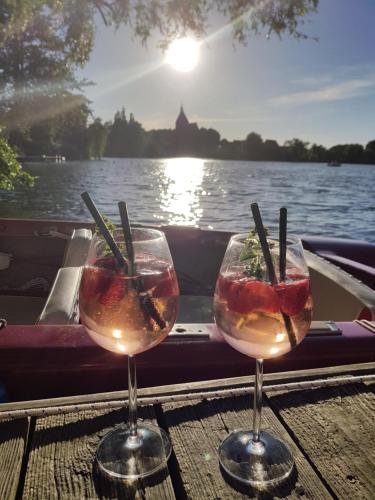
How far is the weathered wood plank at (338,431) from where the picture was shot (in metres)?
1.18

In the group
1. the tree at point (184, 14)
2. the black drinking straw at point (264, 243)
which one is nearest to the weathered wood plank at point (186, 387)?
the black drinking straw at point (264, 243)

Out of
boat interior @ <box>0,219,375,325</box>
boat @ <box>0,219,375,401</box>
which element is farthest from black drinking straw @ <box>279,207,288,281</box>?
boat interior @ <box>0,219,375,325</box>

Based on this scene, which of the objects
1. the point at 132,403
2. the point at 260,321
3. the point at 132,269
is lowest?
the point at 132,403

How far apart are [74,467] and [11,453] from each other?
0.18 meters

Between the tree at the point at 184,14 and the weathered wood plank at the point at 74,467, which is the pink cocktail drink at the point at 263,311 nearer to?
the weathered wood plank at the point at 74,467

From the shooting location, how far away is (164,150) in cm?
15762

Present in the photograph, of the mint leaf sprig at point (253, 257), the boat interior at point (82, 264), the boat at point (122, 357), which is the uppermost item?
the mint leaf sprig at point (253, 257)

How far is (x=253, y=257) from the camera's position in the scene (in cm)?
130

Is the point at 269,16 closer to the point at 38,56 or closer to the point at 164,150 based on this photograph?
the point at 38,56

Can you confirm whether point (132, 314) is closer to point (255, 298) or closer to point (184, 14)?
point (255, 298)

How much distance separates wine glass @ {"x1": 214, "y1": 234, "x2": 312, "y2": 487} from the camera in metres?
1.24

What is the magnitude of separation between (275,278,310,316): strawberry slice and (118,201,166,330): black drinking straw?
0.35 meters

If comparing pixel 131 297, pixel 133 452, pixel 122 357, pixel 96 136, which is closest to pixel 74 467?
pixel 133 452

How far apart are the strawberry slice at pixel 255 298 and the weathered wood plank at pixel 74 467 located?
473 mm
